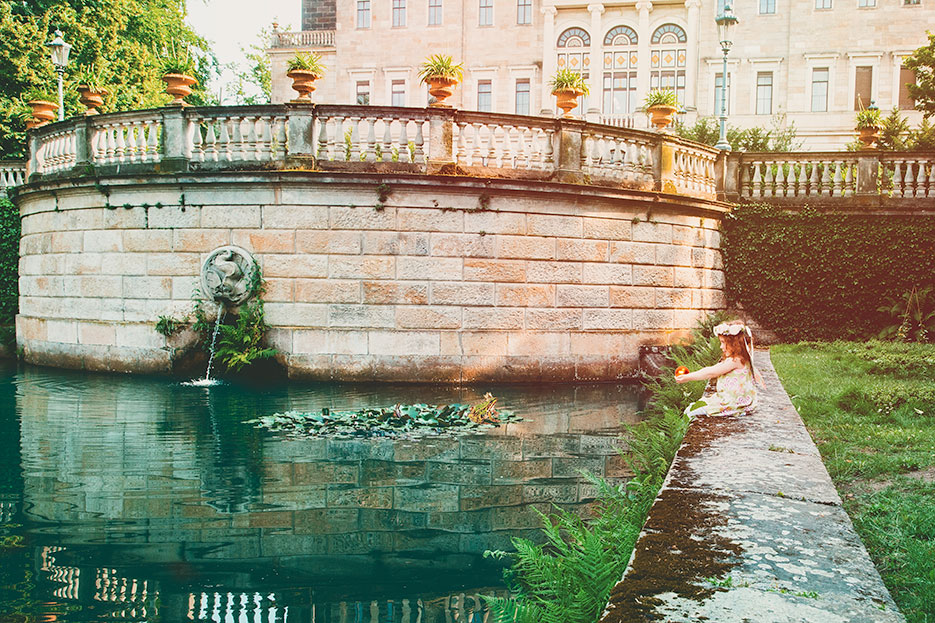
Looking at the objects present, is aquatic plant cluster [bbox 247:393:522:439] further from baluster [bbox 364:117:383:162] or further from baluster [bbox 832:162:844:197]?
baluster [bbox 832:162:844:197]

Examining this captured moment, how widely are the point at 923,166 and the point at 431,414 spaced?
1185 cm

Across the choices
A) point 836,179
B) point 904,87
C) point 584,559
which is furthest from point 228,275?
point 904,87

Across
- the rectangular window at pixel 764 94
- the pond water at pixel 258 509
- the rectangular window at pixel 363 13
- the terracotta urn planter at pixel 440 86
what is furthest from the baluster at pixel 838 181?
the rectangular window at pixel 363 13

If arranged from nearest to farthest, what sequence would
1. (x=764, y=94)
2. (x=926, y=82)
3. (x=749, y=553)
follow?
(x=749, y=553), (x=926, y=82), (x=764, y=94)

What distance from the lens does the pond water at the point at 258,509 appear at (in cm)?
436

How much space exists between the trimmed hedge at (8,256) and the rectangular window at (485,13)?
2500 cm

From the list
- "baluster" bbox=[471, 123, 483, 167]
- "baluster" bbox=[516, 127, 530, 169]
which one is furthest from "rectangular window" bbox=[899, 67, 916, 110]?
"baluster" bbox=[471, 123, 483, 167]

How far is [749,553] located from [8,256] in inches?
755

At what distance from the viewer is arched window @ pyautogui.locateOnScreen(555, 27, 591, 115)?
36.8 m

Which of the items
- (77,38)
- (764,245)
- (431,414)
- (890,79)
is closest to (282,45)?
(77,38)

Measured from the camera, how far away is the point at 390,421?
9.35m

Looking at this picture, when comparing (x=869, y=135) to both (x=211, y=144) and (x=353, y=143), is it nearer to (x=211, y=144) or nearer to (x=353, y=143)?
(x=353, y=143)

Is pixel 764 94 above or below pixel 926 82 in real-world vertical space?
above

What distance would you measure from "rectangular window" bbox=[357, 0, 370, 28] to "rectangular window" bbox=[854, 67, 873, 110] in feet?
72.3
